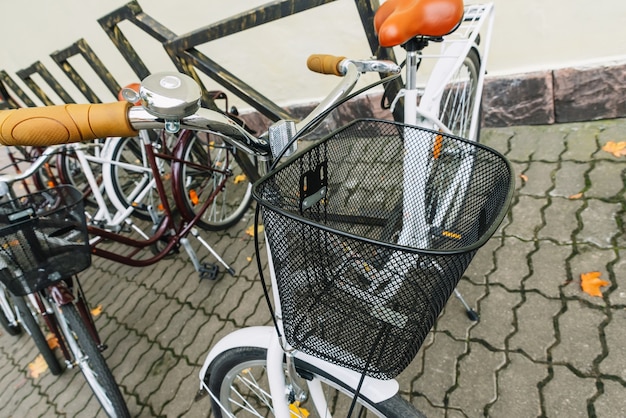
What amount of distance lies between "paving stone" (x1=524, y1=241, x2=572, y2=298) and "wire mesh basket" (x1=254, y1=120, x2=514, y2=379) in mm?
1079

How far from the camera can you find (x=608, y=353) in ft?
5.57

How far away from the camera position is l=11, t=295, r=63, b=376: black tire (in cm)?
233

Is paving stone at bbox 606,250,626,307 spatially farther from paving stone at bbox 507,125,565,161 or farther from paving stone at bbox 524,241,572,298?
paving stone at bbox 507,125,565,161

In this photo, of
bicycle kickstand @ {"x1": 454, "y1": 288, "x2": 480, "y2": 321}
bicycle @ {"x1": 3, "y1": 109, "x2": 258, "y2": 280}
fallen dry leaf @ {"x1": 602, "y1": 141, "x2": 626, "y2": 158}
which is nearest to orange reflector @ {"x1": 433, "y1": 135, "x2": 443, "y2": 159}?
bicycle kickstand @ {"x1": 454, "y1": 288, "x2": 480, "y2": 321}

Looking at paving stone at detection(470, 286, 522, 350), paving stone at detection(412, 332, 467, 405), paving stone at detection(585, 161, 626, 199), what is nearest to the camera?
paving stone at detection(412, 332, 467, 405)

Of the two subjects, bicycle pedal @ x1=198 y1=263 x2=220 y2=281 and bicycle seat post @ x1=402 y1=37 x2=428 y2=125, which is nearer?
bicycle seat post @ x1=402 y1=37 x2=428 y2=125

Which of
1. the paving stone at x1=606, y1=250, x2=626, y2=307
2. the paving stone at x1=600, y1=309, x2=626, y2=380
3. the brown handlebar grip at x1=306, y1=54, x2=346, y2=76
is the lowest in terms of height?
the paving stone at x1=600, y1=309, x2=626, y2=380

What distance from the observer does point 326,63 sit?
117cm

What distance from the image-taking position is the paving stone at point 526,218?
2311mm

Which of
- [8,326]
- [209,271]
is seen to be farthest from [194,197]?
[8,326]

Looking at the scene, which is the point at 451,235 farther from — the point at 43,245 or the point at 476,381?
the point at 43,245

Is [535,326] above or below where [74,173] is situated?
below

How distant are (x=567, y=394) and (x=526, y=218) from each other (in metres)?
1.06

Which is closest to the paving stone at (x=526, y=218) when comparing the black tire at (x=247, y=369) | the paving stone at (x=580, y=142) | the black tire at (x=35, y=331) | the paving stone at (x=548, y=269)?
the paving stone at (x=548, y=269)
